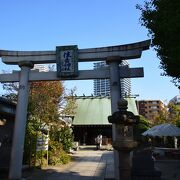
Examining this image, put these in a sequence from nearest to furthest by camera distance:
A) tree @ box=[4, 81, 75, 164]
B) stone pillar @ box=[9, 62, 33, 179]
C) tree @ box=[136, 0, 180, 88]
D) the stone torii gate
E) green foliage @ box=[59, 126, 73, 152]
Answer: tree @ box=[136, 0, 180, 88] → stone pillar @ box=[9, 62, 33, 179] → the stone torii gate → tree @ box=[4, 81, 75, 164] → green foliage @ box=[59, 126, 73, 152]

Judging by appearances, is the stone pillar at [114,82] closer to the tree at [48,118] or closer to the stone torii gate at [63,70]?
the stone torii gate at [63,70]

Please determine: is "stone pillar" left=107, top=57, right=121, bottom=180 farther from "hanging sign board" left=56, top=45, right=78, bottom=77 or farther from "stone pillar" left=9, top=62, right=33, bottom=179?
"stone pillar" left=9, top=62, right=33, bottom=179

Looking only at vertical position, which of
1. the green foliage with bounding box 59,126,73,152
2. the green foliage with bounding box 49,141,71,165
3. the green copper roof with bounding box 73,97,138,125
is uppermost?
the green copper roof with bounding box 73,97,138,125

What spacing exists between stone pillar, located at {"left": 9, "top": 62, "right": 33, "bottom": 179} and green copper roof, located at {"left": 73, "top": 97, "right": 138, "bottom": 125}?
28986 mm

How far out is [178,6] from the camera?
37.4ft

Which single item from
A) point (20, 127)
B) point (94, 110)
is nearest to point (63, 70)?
point (20, 127)

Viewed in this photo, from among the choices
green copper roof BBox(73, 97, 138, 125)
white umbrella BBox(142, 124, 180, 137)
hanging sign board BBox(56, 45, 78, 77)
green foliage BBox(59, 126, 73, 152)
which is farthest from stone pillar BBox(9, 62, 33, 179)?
green copper roof BBox(73, 97, 138, 125)

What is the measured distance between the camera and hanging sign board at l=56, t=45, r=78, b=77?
16.1 m

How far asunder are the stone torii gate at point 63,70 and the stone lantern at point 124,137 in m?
3.11

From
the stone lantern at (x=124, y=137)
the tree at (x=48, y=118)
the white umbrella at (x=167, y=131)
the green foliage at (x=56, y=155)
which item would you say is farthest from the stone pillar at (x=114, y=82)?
the white umbrella at (x=167, y=131)

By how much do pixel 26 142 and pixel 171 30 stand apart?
12.1 m

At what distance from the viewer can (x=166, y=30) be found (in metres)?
11.9

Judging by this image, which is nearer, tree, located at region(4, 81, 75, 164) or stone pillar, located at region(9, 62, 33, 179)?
stone pillar, located at region(9, 62, 33, 179)

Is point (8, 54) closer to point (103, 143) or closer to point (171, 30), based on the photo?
point (171, 30)
